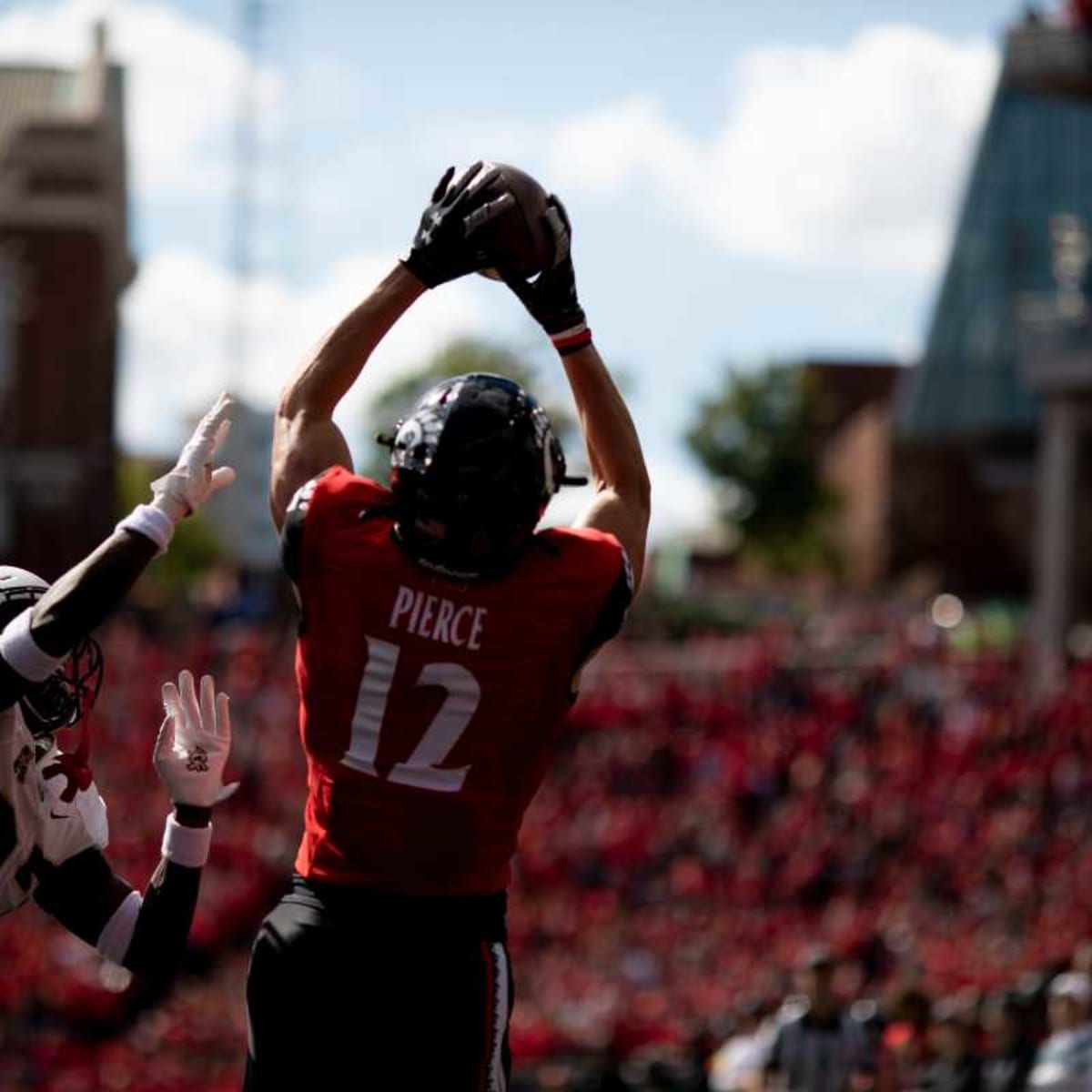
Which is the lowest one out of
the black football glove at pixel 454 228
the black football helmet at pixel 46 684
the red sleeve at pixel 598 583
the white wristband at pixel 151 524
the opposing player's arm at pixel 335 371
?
the black football helmet at pixel 46 684

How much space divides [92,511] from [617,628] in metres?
40.3

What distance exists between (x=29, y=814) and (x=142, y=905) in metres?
0.27

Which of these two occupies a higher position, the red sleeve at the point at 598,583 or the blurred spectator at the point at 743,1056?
the red sleeve at the point at 598,583

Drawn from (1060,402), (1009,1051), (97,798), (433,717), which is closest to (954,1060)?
(1009,1051)

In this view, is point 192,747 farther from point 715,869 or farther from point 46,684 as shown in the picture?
point 715,869

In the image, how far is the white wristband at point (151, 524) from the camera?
3.50 meters

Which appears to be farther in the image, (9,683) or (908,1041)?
(908,1041)

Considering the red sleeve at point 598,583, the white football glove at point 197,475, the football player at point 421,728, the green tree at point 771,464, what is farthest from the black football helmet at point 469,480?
the green tree at point 771,464

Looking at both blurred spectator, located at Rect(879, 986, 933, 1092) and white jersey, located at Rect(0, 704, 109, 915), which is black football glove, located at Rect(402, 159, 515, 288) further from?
blurred spectator, located at Rect(879, 986, 933, 1092)

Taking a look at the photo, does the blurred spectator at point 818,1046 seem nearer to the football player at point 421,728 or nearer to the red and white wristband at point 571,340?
Answer: the red and white wristband at point 571,340

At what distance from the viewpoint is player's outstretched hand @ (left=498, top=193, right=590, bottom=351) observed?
159 inches

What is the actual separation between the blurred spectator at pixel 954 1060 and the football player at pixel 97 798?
18.1ft

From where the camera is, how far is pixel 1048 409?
27.7 meters

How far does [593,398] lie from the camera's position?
4109mm
